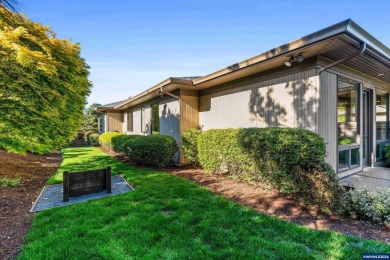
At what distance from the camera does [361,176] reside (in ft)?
18.5

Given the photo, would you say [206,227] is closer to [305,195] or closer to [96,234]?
[96,234]

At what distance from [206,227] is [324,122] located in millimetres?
3739

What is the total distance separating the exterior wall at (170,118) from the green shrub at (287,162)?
3.25 meters

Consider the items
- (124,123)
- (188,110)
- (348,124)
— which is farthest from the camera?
(124,123)

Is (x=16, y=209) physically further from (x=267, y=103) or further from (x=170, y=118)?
(x=267, y=103)

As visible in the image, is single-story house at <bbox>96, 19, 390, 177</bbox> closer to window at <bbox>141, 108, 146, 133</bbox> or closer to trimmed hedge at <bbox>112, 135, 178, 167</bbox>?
trimmed hedge at <bbox>112, 135, 178, 167</bbox>

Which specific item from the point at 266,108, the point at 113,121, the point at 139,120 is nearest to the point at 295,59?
the point at 266,108

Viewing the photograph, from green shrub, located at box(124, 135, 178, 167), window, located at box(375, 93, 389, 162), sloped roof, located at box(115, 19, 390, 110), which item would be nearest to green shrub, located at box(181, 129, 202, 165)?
green shrub, located at box(124, 135, 178, 167)

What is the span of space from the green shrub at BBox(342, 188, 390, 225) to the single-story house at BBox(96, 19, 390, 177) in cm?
158

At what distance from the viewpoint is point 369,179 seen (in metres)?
5.32

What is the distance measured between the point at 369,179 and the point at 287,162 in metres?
3.13

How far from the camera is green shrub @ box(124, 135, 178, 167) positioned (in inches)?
290

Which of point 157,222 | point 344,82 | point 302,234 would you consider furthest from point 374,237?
point 344,82

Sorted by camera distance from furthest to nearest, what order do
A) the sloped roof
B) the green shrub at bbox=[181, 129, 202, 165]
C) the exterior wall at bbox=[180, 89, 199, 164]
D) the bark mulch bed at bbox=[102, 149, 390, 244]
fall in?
the exterior wall at bbox=[180, 89, 199, 164], the green shrub at bbox=[181, 129, 202, 165], the sloped roof, the bark mulch bed at bbox=[102, 149, 390, 244]
